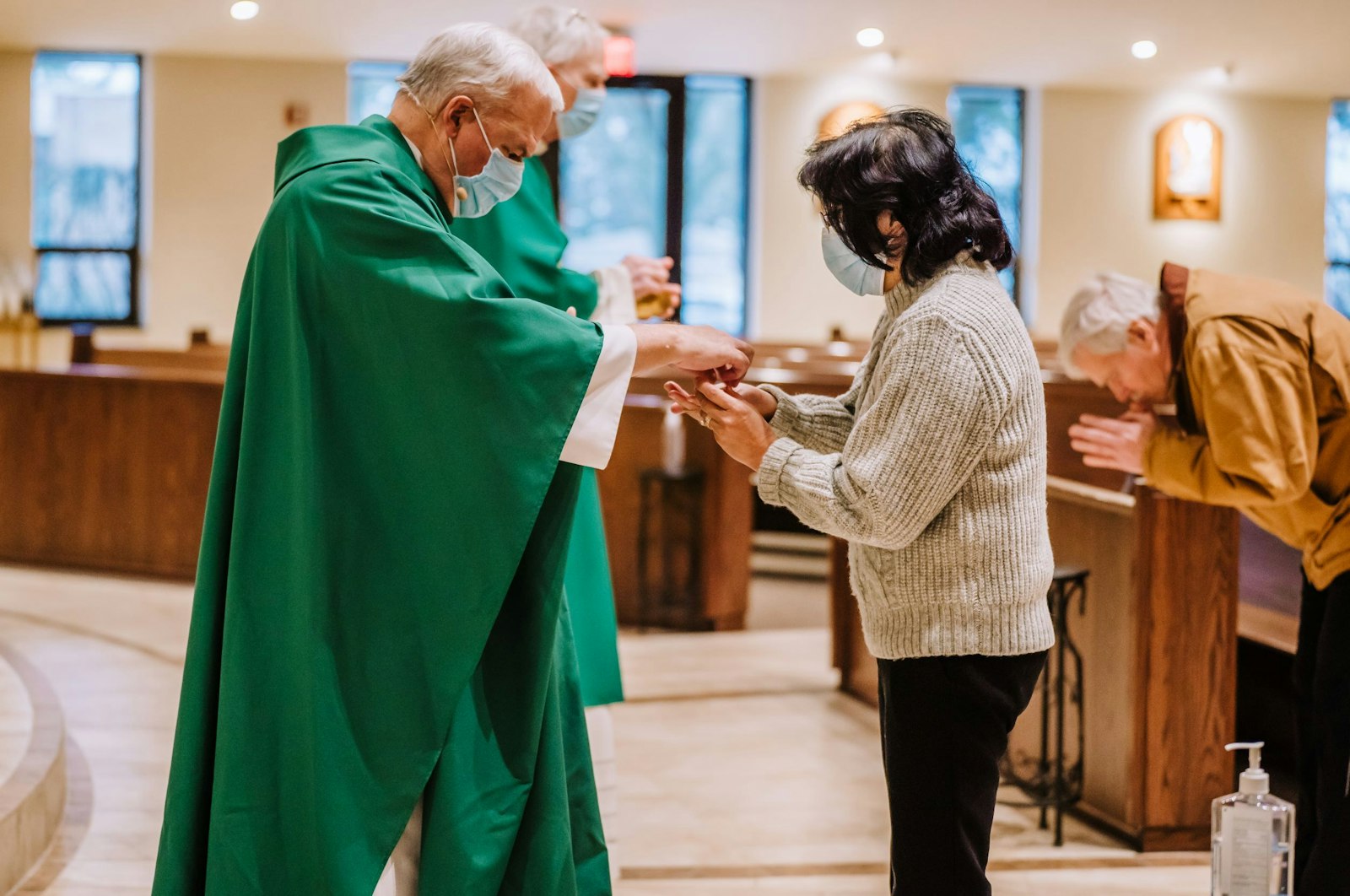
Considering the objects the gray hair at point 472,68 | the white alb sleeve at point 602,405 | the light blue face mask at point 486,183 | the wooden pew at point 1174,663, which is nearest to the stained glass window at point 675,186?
the wooden pew at point 1174,663

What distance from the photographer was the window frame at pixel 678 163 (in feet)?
35.9

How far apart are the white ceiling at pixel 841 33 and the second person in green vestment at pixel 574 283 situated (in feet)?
20.4

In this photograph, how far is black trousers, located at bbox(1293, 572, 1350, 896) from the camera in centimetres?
233

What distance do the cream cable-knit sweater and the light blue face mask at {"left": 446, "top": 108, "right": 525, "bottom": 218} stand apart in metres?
0.63

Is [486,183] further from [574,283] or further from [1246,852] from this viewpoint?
[1246,852]

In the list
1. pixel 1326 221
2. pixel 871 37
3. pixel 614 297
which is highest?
pixel 871 37

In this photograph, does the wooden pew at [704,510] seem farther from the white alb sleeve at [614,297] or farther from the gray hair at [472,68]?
the gray hair at [472,68]

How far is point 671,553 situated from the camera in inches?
220

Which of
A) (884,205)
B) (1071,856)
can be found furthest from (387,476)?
(1071,856)

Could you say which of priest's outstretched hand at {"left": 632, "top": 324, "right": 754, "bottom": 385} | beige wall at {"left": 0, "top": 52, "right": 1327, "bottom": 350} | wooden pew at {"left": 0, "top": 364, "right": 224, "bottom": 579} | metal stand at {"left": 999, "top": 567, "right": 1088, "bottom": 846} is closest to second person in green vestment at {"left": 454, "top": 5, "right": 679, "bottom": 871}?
priest's outstretched hand at {"left": 632, "top": 324, "right": 754, "bottom": 385}

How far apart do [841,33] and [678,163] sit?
197cm

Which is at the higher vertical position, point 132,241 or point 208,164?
point 208,164

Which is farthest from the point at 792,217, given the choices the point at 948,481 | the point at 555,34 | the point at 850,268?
the point at 948,481

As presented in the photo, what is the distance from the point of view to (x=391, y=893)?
71.3 inches
